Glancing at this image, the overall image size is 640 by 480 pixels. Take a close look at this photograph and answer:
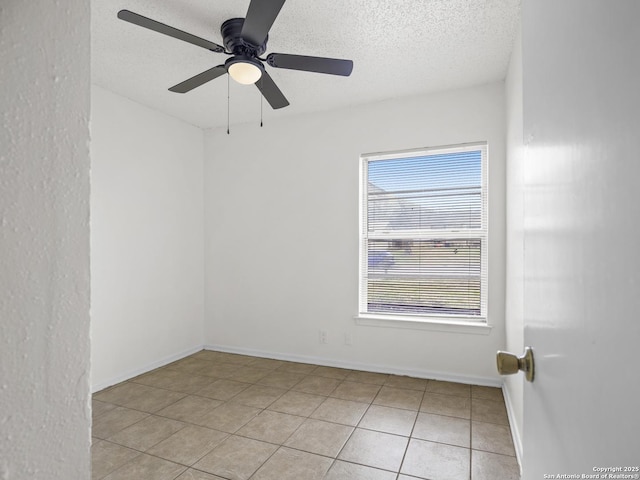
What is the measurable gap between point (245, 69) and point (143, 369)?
9.61 ft

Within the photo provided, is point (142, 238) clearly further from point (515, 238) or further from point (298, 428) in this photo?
point (515, 238)

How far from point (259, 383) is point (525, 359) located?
2.77 m

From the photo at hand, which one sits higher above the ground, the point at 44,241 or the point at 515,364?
the point at 44,241

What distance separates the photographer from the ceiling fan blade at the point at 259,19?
1.63 metres

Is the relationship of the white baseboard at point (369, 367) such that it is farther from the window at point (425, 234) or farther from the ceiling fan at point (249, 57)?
the ceiling fan at point (249, 57)

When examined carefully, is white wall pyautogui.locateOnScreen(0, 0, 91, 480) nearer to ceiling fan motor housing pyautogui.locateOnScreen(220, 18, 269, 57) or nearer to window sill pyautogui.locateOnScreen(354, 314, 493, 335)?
ceiling fan motor housing pyautogui.locateOnScreen(220, 18, 269, 57)

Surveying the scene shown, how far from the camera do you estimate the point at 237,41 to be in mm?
2156

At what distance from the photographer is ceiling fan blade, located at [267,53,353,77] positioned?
2.11m

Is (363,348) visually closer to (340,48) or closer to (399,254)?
(399,254)

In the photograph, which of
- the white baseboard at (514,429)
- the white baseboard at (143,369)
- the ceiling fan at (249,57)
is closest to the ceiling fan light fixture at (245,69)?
the ceiling fan at (249,57)

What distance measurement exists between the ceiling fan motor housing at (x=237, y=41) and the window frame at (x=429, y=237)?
5.42ft

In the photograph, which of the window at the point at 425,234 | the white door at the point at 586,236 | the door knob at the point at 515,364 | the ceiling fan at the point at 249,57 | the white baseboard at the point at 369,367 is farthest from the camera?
the window at the point at 425,234

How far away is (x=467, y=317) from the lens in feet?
10.7

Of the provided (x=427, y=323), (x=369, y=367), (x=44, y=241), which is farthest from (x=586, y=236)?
(x=369, y=367)
